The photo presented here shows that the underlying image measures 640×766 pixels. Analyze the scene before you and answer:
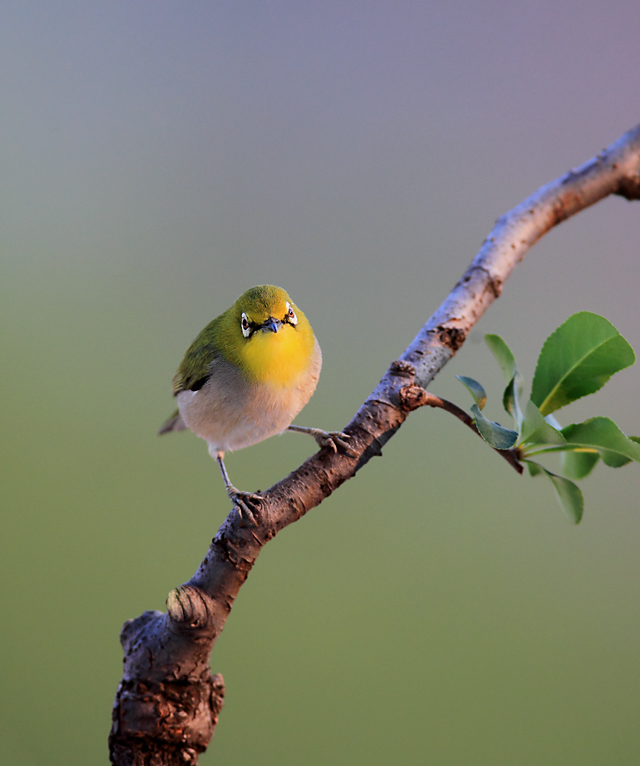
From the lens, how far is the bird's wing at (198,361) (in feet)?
3.31

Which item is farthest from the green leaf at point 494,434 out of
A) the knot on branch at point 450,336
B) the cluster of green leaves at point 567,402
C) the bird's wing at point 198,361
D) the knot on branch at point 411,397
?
the bird's wing at point 198,361

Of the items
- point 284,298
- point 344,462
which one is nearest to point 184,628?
point 344,462

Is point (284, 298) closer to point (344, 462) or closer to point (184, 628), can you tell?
point (344, 462)

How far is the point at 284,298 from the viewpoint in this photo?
2.88ft

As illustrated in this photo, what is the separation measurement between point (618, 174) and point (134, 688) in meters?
1.33

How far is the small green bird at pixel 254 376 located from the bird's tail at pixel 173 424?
0.24 ft

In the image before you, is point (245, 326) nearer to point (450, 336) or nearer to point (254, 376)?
point (254, 376)

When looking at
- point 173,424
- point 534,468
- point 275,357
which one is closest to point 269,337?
point 275,357

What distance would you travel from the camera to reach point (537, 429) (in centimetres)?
87

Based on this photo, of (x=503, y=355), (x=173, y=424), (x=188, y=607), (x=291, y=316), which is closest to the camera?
(x=188, y=607)

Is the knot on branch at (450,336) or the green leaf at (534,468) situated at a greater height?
the knot on branch at (450,336)

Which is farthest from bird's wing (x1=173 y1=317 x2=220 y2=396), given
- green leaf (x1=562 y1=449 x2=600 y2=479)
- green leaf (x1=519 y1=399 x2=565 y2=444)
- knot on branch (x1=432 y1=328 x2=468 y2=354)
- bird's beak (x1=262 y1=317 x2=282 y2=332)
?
green leaf (x1=562 y1=449 x2=600 y2=479)

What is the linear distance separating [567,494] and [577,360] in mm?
205

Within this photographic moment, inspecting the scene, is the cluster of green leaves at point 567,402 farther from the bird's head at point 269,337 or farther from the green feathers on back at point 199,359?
the green feathers on back at point 199,359
